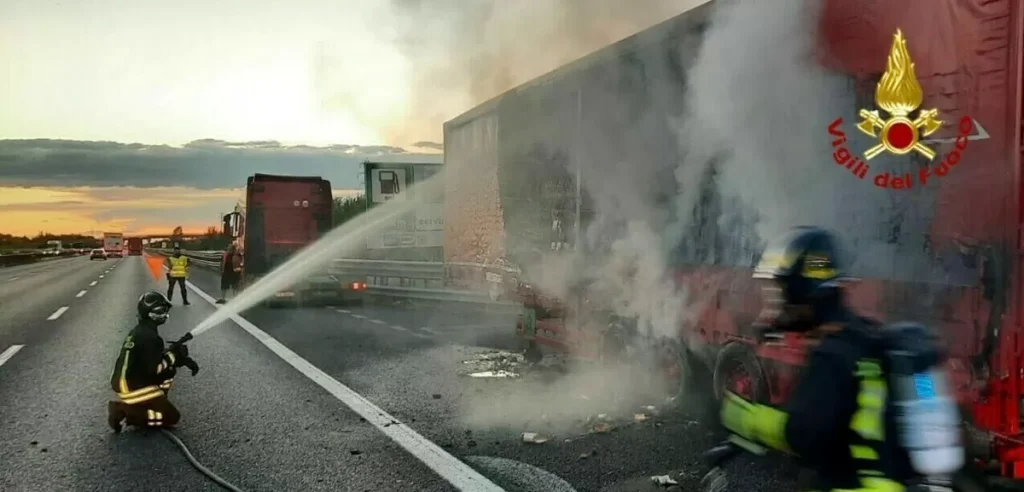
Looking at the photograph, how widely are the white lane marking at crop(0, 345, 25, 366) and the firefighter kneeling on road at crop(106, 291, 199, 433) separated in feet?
15.5

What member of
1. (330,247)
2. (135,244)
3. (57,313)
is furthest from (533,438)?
(135,244)

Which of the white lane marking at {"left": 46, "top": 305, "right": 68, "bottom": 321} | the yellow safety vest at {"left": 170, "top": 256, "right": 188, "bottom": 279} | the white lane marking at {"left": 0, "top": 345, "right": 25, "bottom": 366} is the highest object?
the yellow safety vest at {"left": 170, "top": 256, "right": 188, "bottom": 279}

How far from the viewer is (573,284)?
8.66 m

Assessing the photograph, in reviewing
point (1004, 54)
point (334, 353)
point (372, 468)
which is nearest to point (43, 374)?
point (334, 353)

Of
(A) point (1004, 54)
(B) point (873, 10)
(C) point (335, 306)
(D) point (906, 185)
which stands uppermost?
(B) point (873, 10)

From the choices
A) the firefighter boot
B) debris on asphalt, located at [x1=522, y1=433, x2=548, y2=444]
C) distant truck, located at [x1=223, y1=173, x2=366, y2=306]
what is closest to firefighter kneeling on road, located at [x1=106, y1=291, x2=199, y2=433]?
the firefighter boot

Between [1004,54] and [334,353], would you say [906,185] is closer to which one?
[1004,54]

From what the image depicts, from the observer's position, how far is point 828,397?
231cm

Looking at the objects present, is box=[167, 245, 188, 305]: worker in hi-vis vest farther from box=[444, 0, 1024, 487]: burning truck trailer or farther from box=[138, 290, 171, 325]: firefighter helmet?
box=[138, 290, 171, 325]: firefighter helmet

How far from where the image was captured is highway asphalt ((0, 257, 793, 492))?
5.03 meters

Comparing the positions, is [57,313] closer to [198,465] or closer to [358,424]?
[358,424]

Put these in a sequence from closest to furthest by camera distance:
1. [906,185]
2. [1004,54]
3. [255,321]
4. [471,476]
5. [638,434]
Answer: [1004,54] → [906,185] → [471,476] → [638,434] → [255,321]

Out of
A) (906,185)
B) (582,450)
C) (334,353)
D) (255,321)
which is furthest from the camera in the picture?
(255,321)

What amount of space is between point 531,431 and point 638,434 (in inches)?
31.3
